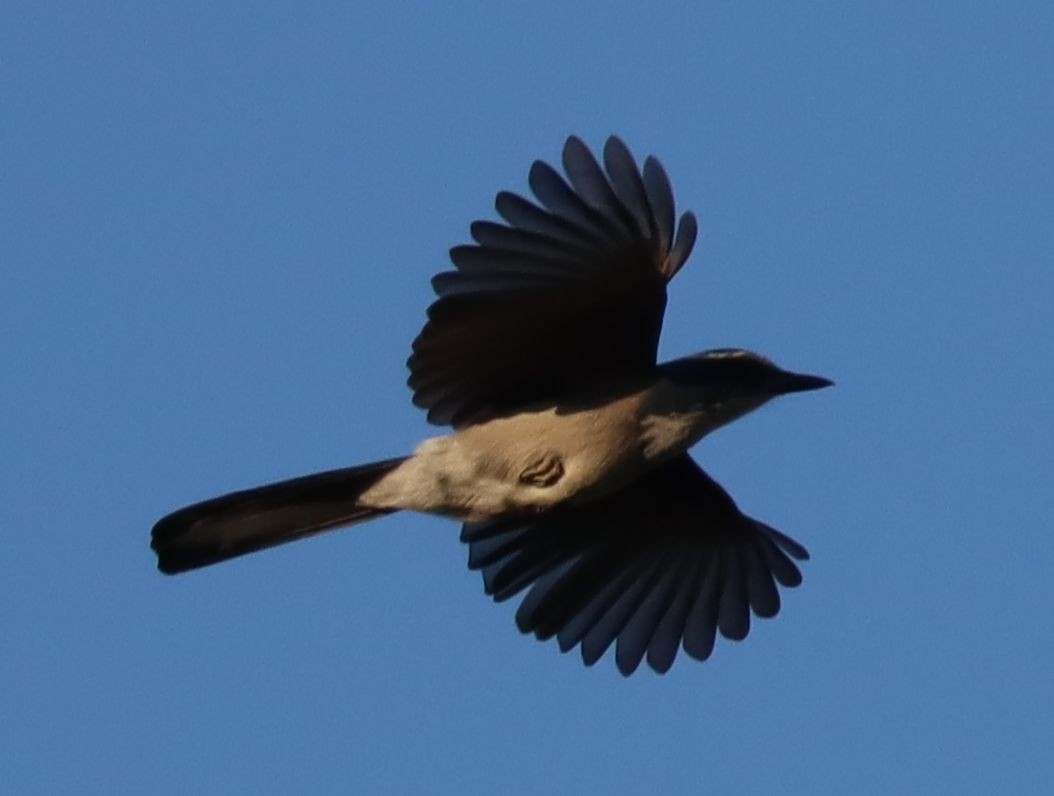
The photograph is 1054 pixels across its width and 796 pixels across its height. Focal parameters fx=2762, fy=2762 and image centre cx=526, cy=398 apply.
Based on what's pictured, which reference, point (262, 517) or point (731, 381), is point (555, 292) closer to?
point (731, 381)

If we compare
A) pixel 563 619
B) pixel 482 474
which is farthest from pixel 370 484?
pixel 563 619

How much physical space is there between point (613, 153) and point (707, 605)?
7.75ft

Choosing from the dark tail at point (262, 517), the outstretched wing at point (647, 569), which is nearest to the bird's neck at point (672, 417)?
the outstretched wing at point (647, 569)

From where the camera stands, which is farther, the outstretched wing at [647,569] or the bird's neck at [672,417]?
the outstretched wing at [647,569]

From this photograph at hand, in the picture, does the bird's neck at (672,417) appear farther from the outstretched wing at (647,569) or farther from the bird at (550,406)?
the outstretched wing at (647,569)

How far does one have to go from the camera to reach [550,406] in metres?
10.7

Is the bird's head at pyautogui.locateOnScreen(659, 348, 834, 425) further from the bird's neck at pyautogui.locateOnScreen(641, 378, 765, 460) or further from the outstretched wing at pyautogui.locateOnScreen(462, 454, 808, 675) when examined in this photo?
the outstretched wing at pyautogui.locateOnScreen(462, 454, 808, 675)

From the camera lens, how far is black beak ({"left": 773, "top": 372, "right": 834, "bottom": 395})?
10.8 metres

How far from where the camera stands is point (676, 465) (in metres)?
11.3

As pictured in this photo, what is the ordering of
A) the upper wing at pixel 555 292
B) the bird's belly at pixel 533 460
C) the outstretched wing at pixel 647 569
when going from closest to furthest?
the upper wing at pixel 555 292, the bird's belly at pixel 533 460, the outstretched wing at pixel 647 569

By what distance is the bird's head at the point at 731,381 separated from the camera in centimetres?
1059

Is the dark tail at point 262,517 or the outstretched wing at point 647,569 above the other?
the dark tail at point 262,517

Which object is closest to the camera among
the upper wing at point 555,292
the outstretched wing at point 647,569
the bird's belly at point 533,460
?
the upper wing at point 555,292

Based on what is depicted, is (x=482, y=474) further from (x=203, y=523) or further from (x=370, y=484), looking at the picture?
(x=203, y=523)
